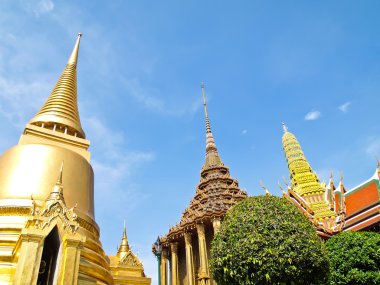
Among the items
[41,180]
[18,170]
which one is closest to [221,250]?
[41,180]

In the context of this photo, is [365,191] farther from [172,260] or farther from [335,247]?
[172,260]

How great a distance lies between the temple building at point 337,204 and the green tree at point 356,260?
5811 mm

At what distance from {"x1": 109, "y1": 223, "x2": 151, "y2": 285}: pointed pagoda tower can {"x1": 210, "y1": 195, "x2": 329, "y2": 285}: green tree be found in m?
7.59

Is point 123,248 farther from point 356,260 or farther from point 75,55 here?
point 75,55

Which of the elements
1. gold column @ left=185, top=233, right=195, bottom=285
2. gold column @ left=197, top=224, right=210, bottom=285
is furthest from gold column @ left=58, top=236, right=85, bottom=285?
gold column @ left=185, top=233, right=195, bottom=285

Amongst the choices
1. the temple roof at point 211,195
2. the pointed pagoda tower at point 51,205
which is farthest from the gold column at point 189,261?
the pointed pagoda tower at point 51,205

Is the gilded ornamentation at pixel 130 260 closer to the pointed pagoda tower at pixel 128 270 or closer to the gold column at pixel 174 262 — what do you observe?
the pointed pagoda tower at pixel 128 270

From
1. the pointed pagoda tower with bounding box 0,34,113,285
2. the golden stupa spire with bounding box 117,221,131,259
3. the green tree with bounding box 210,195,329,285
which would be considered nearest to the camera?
the green tree with bounding box 210,195,329,285

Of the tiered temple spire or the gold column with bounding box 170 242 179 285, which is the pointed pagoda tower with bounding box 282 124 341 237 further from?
the gold column with bounding box 170 242 179 285

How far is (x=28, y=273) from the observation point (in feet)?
32.5

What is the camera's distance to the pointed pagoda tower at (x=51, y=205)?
10.8m

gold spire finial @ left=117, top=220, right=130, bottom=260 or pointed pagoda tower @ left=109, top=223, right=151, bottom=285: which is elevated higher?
gold spire finial @ left=117, top=220, right=130, bottom=260

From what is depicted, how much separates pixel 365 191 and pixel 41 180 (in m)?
20.5

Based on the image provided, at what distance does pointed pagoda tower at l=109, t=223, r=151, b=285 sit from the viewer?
56.7 ft
